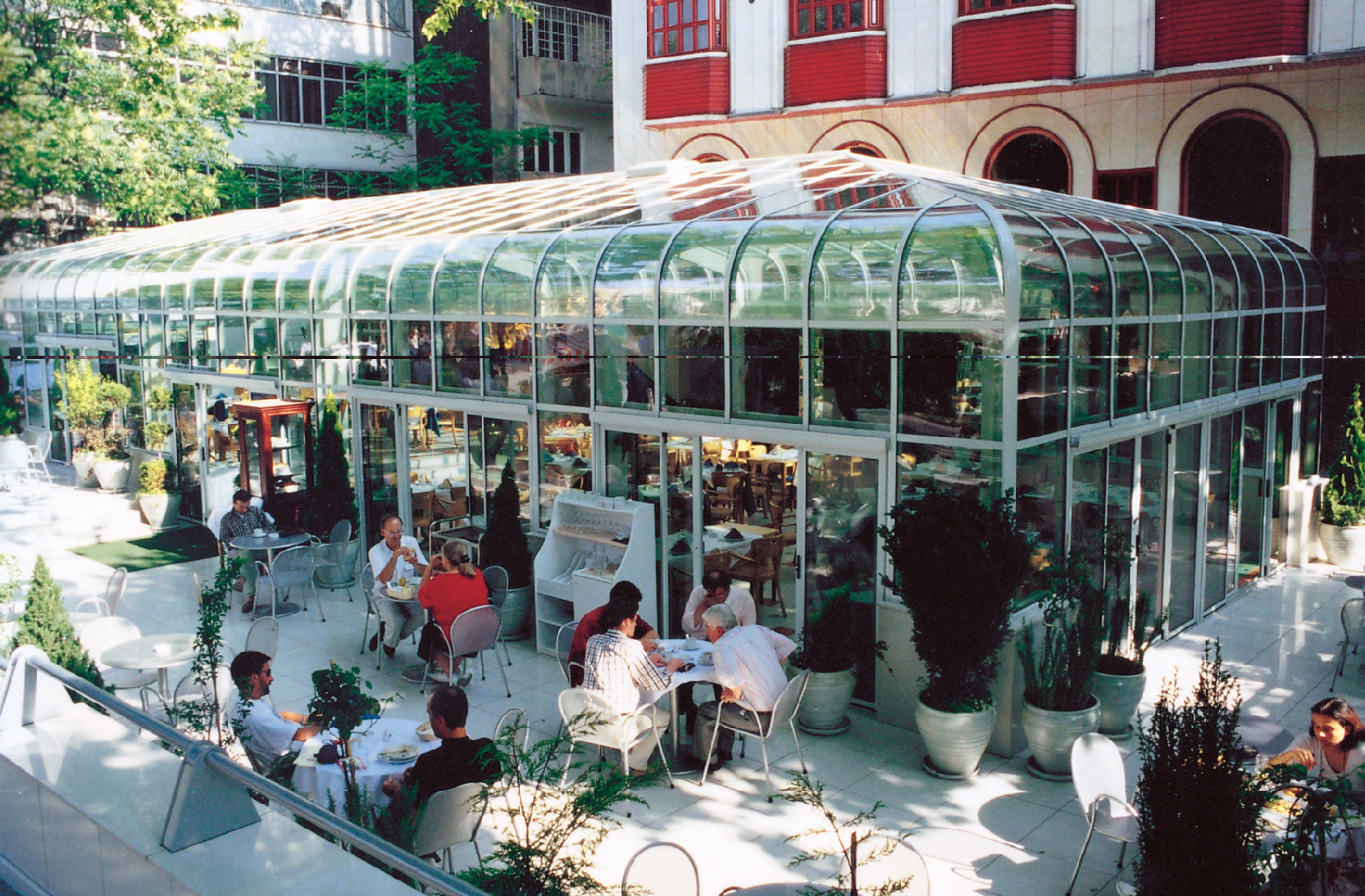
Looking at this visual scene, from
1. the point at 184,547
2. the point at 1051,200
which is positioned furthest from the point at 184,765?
the point at 184,547

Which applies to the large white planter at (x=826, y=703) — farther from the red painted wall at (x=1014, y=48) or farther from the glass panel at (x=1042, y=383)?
the red painted wall at (x=1014, y=48)

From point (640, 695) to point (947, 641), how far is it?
2.16 metres

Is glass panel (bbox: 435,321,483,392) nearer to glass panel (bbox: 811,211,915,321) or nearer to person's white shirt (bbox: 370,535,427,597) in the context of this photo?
person's white shirt (bbox: 370,535,427,597)

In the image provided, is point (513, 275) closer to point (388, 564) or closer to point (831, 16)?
point (388, 564)

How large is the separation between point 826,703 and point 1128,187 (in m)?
11.7

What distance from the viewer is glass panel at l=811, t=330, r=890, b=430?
8.76 meters

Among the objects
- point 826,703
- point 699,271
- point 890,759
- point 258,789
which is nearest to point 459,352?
point 699,271

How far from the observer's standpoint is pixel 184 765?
4312mm

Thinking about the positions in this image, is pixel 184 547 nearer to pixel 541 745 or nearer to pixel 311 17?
pixel 541 745

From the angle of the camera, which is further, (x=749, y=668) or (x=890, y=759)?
(x=890, y=759)

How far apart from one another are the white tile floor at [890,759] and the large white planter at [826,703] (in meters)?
0.11

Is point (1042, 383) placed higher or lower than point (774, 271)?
lower

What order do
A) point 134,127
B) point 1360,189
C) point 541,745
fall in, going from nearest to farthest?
point 541,745 < point 134,127 < point 1360,189

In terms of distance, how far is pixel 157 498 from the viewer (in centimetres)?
1594
